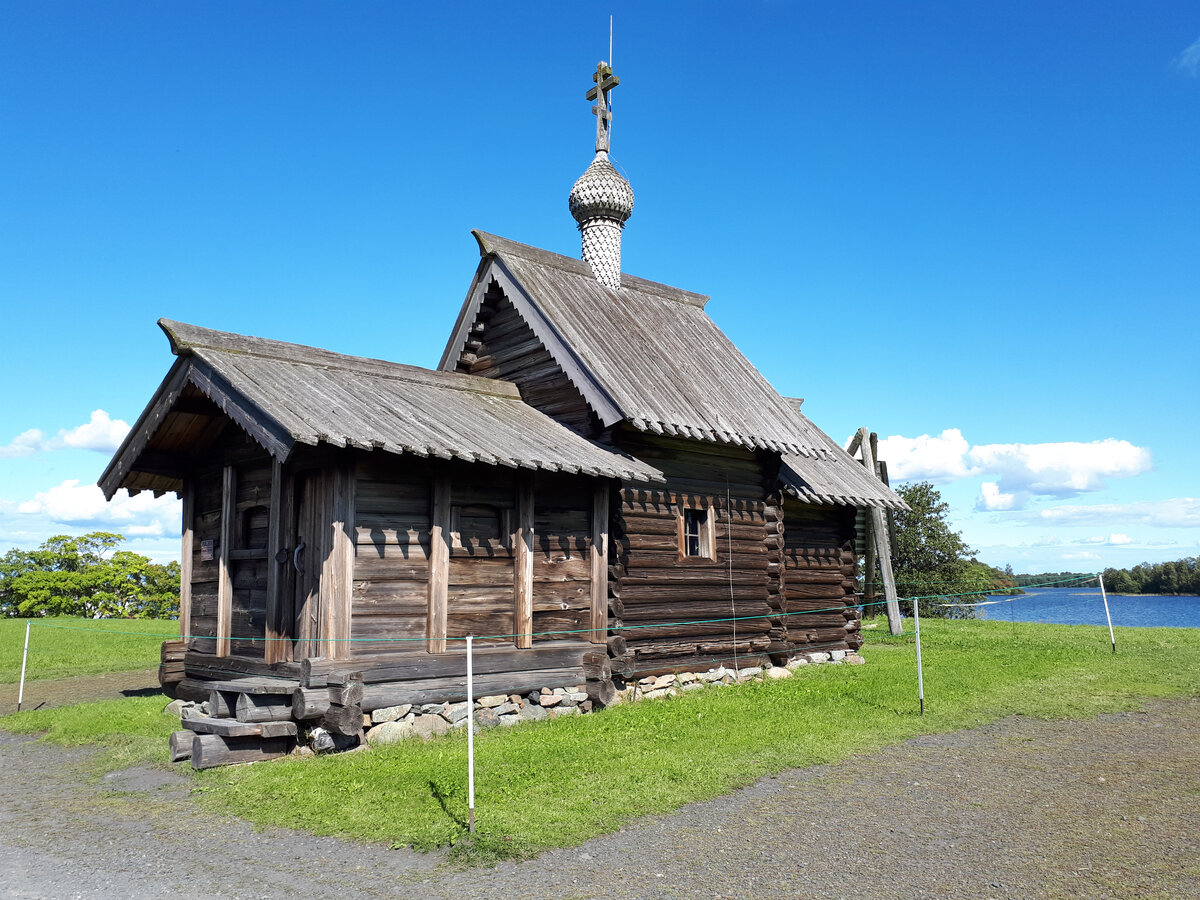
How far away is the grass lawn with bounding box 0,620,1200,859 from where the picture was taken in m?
8.05

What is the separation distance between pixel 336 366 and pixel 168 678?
228 inches

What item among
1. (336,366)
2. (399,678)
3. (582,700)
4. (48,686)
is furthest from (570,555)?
(48,686)

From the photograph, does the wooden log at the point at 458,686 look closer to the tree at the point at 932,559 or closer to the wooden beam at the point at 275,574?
the wooden beam at the point at 275,574

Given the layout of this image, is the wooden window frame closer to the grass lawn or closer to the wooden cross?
the grass lawn

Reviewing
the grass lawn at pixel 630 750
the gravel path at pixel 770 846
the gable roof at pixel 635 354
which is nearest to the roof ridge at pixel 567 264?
the gable roof at pixel 635 354

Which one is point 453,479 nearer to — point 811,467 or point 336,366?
point 336,366

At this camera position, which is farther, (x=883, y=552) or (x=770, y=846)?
(x=883, y=552)

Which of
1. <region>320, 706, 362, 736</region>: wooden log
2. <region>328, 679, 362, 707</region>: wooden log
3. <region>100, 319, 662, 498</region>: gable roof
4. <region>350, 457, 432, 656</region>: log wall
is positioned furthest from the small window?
<region>320, 706, 362, 736</region>: wooden log

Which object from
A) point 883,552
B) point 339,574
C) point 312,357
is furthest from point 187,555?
point 883,552

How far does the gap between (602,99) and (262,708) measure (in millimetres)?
14637

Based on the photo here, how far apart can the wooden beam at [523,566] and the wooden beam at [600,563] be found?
4.14 feet

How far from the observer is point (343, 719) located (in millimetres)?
10914

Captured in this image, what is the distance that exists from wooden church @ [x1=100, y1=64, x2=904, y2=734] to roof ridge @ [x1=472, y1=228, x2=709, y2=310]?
0.06 m

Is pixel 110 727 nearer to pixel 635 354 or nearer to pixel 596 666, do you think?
pixel 596 666
